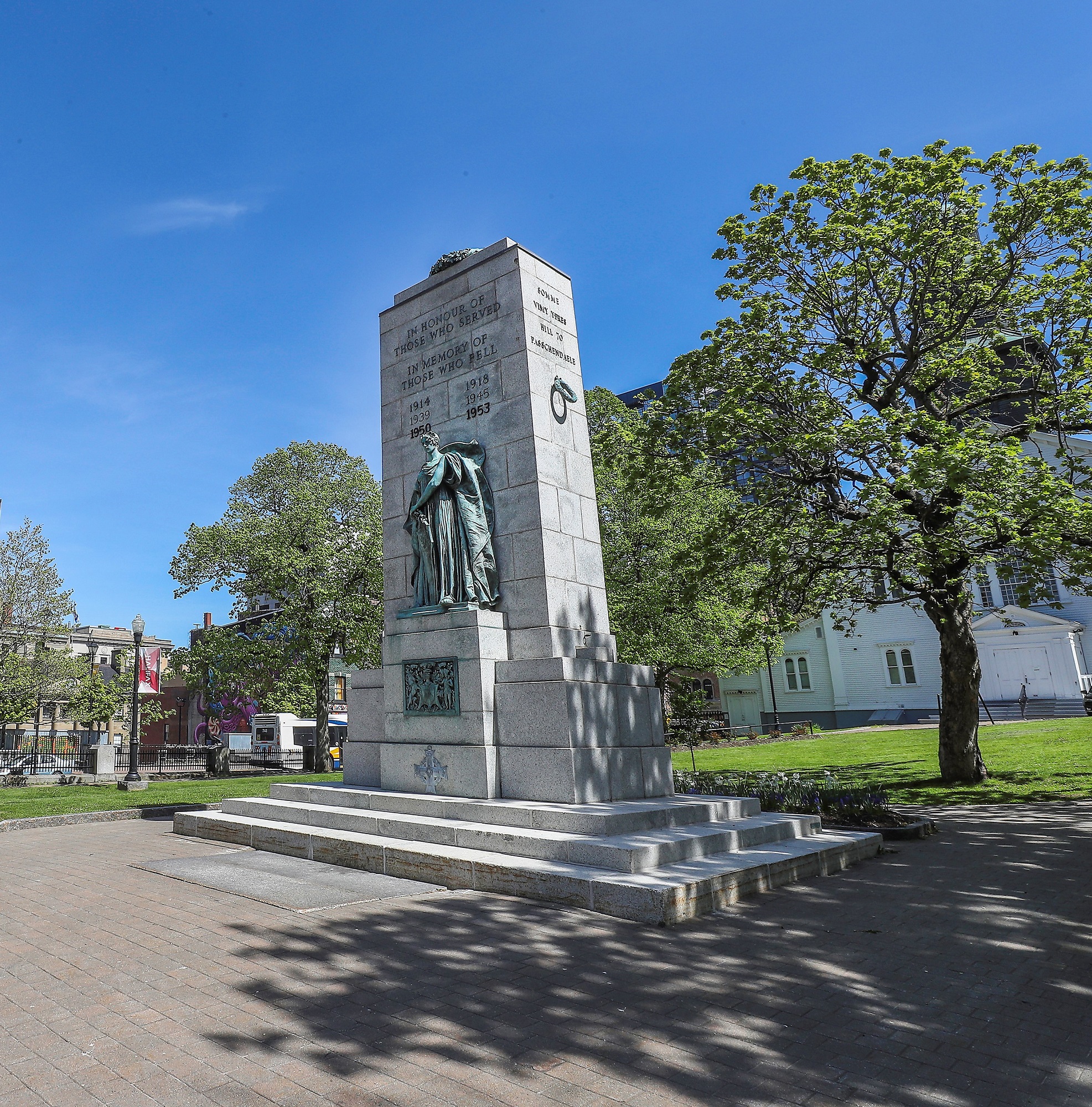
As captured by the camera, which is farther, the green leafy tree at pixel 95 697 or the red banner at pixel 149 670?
the green leafy tree at pixel 95 697

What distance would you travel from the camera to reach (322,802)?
1104 centimetres

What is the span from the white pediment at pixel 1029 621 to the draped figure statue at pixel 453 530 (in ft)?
105

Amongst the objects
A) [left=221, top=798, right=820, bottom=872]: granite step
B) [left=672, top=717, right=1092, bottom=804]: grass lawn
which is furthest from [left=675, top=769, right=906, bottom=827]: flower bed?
[left=672, top=717, right=1092, bottom=804]: grass lawn

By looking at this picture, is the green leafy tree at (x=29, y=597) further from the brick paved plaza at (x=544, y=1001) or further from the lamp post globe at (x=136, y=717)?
the brick paved plaza at (x=544, y=1001)

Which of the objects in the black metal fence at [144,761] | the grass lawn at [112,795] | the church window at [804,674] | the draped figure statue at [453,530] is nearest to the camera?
the draped figure statue at [453,530]

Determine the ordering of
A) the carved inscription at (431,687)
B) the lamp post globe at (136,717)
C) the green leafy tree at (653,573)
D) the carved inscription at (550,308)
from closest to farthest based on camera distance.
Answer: the carved inscription at (431,687), the carved inscription at (550,308), the lamp post globe at (136,717), the green leafy tree at (653,573)

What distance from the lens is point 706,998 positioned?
4.81 metres

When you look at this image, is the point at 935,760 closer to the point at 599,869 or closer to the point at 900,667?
the point at 599,869

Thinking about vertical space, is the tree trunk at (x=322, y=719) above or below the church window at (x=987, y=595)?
below

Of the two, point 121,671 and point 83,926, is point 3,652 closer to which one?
point 121,671

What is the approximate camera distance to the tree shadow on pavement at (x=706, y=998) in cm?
385

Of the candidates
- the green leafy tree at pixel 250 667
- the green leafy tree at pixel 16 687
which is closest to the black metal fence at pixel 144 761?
the green leafy tree at pixel 16 687

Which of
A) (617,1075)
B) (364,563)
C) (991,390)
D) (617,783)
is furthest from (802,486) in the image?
(364,563)

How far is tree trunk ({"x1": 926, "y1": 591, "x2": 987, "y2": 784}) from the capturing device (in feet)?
52.1
